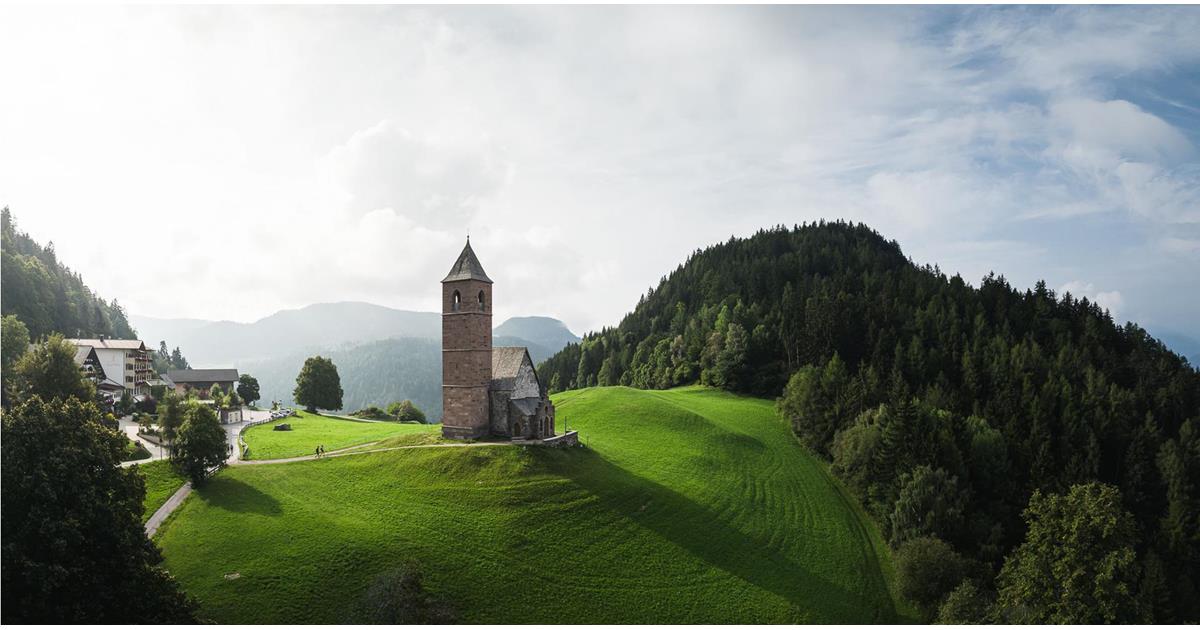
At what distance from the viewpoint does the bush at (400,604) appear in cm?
3325

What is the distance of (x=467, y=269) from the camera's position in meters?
54.8

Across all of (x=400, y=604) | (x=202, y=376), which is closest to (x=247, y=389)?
(x=202, y=376)

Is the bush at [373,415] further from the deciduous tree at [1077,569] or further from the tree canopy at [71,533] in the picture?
the deciduous tree at [1077,569]

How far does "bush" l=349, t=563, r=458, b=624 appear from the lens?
33.2 meters

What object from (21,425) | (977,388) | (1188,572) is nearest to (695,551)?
(21,425)

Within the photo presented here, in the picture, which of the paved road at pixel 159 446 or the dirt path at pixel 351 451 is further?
the paved road at pixel 159 446

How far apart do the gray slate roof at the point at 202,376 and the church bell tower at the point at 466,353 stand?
95041mm

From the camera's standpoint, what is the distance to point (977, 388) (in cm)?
8381

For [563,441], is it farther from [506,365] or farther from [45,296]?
[45,296]

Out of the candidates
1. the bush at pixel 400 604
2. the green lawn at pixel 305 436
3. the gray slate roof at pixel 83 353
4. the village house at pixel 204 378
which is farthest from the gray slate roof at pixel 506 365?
the village house at pixel 204 378

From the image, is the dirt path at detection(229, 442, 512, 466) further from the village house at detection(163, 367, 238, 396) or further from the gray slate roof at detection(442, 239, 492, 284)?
the village house at detection(163, 367, 238, 396)

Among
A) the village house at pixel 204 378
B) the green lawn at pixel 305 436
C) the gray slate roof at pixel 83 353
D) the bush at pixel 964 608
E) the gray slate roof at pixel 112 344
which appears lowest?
the bush at pixel 964 608

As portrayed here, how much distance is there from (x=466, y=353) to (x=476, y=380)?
2405 mm

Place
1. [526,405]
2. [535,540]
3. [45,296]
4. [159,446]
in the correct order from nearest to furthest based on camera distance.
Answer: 1. [535,540]
2. [526,405]
3. [159,446]
4. [45,296]
